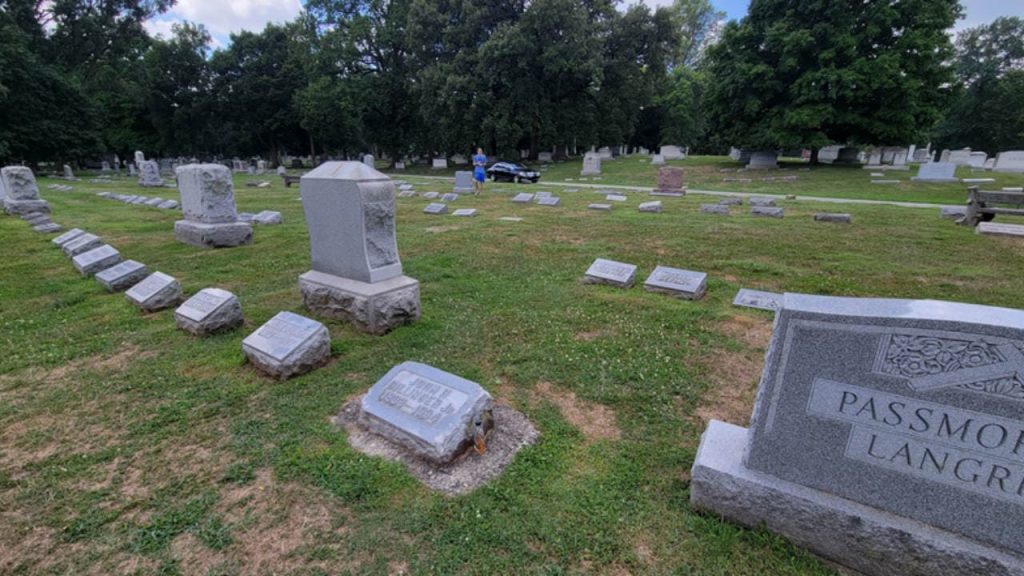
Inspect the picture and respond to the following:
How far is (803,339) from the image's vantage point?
2049mm

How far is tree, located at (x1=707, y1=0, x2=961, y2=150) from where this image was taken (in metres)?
21.7

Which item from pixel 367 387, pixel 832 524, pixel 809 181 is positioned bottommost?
pixel 367 387

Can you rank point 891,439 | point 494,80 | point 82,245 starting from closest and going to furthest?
1. point 891,439
2. point 82,245
3. point 494,80

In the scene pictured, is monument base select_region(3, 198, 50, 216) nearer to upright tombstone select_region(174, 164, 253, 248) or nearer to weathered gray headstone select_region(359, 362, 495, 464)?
upright tombstone select_region(174, 164, 253, 248)

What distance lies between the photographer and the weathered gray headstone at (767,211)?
11.3m

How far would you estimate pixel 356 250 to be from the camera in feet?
15.1

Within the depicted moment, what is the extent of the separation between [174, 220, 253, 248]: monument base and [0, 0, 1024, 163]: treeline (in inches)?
931

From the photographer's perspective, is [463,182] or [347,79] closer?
[463,182]

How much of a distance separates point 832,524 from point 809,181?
23.3 meters

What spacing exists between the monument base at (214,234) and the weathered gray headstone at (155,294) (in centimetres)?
317

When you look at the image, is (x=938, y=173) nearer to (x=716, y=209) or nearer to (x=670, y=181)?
(x=670, y=181)

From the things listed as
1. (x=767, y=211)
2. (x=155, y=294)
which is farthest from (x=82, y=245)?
(x=767, y=211)

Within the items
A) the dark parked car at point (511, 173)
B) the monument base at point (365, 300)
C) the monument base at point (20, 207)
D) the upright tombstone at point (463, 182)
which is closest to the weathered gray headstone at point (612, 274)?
the monument base at point (365, 300)


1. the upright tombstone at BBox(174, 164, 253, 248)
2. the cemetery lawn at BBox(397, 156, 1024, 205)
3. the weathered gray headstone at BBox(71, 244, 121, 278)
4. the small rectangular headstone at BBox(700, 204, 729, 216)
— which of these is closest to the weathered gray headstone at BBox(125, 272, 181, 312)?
the weathered gray headstone at BBox(71, 244, 121, 278)
